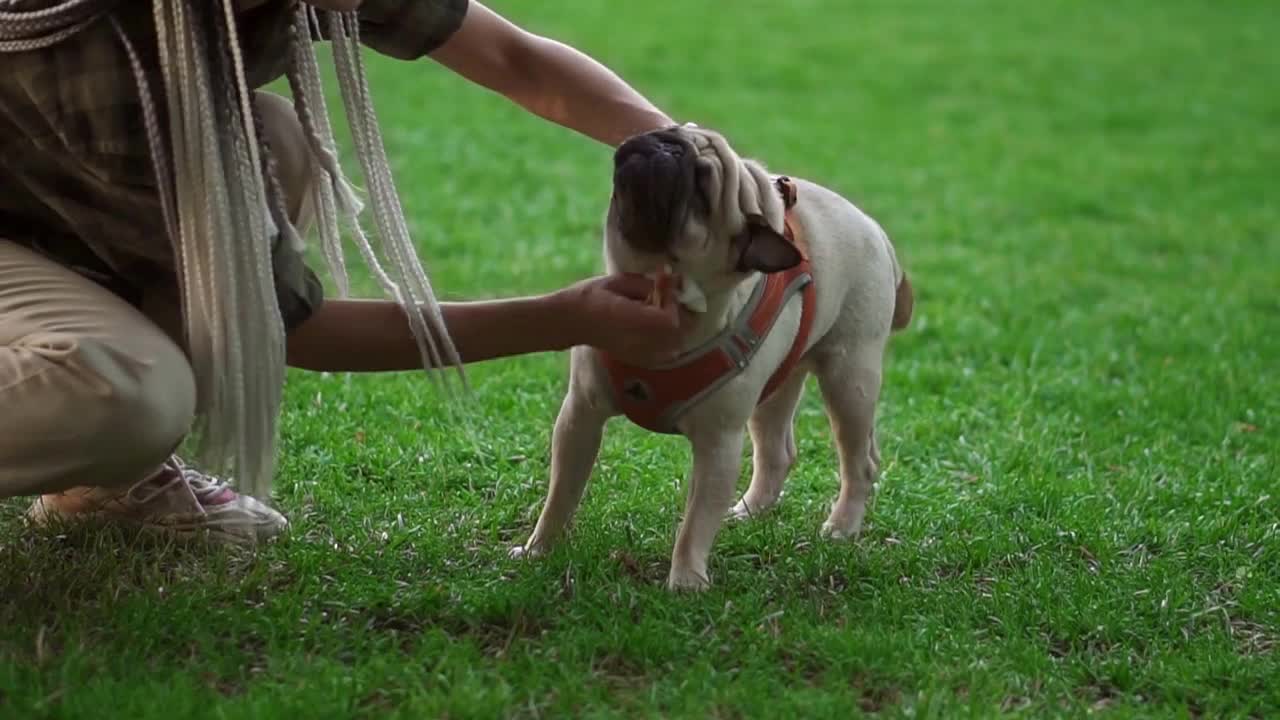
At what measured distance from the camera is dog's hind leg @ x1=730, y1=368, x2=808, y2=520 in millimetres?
3846

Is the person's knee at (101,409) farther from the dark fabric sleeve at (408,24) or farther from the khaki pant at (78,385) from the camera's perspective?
the dark fabric sleeve at (408,24)

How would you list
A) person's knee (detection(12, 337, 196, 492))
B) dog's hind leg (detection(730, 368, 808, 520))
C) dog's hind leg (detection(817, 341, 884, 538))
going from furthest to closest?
dog's hind leg (detection(730, 368, 808, 520)), dog's hind leg (detection(817, 341, 884, 538)), person's knee (detection(12, 337, 196, 492))

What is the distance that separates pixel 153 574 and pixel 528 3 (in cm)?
1058

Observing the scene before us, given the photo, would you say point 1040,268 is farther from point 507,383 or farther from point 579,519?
Answer: point 579,519

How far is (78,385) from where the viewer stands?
9.35 ft

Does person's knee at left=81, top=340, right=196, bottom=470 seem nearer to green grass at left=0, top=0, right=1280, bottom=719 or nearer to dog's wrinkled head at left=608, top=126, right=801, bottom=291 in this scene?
green grass at left=0, top=0, right=1280, bottom=719

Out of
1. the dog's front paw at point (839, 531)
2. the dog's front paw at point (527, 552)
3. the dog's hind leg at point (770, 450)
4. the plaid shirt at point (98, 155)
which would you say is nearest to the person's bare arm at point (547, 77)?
the plaid shirt at point (98, 155)

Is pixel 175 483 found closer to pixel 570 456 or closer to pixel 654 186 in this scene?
pixel 570 456

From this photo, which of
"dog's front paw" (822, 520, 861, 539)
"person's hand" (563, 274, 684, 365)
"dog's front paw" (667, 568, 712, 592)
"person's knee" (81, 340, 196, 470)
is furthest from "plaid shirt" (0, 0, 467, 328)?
"dog's front paw" (822, 520, 861, 539)

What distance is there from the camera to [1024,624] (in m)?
3.27

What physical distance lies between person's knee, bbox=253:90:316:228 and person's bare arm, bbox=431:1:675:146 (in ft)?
1.12

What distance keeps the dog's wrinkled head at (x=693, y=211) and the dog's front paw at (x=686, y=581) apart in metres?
0.60

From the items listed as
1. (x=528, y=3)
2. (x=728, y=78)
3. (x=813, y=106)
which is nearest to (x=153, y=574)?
(x=813, y=106)

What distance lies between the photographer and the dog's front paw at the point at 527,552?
11.3 ft
